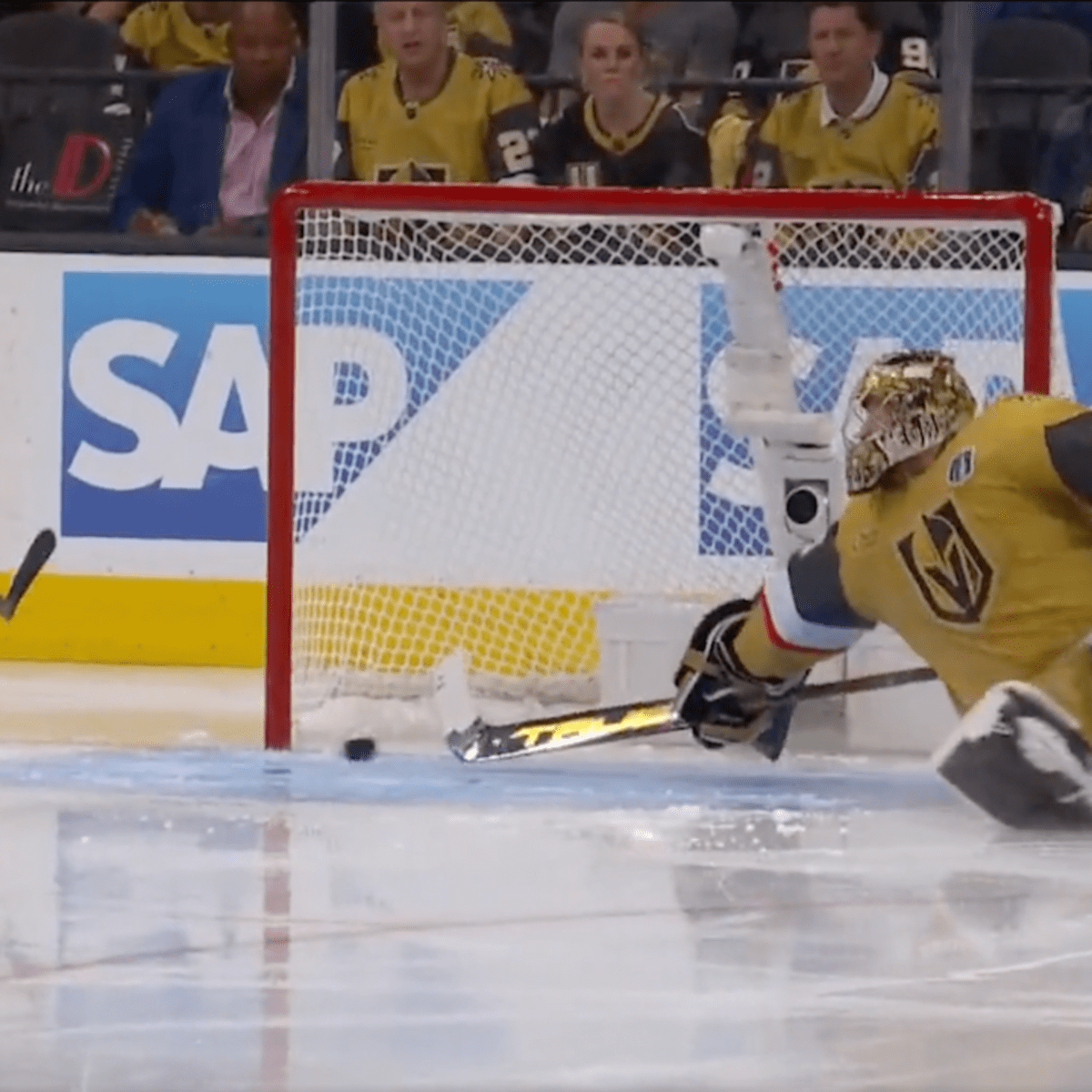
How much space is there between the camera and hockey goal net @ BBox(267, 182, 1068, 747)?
5426 millimetres

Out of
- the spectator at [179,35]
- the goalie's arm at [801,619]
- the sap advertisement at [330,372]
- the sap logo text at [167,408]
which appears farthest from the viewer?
the spectator at [179,35]

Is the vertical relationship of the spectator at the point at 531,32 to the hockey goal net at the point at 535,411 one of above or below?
above

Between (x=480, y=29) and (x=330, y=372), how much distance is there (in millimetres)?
1261

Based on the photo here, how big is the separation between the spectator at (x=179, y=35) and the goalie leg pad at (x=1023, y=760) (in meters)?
3.38

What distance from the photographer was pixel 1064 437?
4.37m

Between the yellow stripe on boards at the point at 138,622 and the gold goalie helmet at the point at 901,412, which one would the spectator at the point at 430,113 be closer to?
the yellow stripe on boards at the point at 138,622

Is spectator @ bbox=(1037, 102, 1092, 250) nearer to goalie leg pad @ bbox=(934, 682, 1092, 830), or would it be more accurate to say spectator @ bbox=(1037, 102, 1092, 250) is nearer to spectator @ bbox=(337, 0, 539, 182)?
spectator @ bbox=(337, 0, 539, 182)

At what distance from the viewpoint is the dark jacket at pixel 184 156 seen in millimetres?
6680

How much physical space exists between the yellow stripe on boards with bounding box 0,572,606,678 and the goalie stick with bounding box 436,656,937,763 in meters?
0.40

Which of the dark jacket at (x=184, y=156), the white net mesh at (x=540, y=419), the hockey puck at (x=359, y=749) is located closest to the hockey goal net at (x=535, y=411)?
the white net mesh at (x=540, y=419)

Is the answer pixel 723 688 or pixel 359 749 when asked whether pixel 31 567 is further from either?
pixel 723 688

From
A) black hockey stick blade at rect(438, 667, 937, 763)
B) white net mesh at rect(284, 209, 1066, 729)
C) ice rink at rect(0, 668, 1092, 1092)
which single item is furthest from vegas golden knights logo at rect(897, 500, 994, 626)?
white net mesh at rect(284, 209, 1066, 729)

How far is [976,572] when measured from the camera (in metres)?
4.54

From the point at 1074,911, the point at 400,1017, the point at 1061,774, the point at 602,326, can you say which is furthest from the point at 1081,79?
the point at 400,1017
